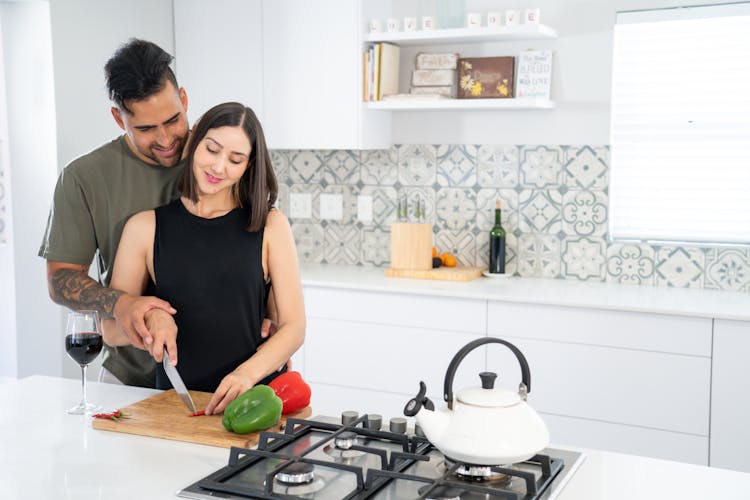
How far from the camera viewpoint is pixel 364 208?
14.2 ft

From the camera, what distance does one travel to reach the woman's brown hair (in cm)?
211

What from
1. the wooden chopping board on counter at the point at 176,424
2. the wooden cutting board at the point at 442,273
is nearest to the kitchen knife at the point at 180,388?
the wooden chopping board on counter at the point at 176,424

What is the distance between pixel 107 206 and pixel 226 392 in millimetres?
719

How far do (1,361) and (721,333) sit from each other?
3.20 m

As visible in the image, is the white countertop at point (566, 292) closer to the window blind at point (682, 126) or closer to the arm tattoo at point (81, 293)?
the window blind at point (682, 126)

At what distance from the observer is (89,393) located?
6.89 ft

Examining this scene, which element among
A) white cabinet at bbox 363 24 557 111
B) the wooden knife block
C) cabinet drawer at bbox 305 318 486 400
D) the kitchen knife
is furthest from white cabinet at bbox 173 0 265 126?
the kitchen knife

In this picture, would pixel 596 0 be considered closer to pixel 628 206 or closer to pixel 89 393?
pixel 628 206

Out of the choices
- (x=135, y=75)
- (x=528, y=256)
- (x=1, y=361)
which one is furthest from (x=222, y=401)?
(x=1, y=361)

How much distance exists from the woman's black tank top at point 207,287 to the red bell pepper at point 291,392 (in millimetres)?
265

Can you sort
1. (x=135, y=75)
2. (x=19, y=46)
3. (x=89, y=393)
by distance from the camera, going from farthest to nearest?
(x=19, y=46) < (x=135, y=75) < (x=89, y=393)

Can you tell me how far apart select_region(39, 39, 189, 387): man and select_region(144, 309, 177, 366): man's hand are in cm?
30

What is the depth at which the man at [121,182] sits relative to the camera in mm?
2258

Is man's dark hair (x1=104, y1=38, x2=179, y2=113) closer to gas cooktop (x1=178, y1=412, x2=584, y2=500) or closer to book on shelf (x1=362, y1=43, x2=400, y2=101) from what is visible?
gas cooktop (x1=178, y1=412, x2=584, y2=500)
